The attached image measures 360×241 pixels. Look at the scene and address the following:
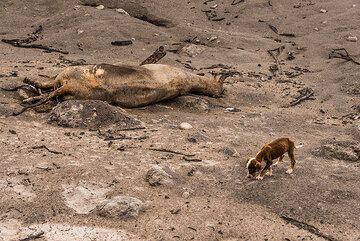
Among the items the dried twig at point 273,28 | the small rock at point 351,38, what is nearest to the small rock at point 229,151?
the small rock at point 351,38

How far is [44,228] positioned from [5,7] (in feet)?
35.8

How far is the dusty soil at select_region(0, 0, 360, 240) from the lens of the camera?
4.37m

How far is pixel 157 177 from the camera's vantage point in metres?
5.01

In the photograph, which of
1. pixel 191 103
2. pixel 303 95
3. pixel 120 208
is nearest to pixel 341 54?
pixel 303 95

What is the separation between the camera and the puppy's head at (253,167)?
5.01 metres

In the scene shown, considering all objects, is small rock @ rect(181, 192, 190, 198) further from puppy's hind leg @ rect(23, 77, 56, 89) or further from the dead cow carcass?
puppy's hind leg @ rect(23, 77, 56, 89)

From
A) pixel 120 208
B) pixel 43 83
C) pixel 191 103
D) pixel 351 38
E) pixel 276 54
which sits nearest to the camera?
pixel 120 208

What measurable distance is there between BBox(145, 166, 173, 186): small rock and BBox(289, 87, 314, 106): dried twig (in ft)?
13.7

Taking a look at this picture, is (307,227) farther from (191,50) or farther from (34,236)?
(191,50)

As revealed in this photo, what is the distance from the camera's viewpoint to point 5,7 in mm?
13594

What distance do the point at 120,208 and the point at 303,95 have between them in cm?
560

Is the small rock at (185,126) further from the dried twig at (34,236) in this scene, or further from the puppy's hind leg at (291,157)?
the dried twig at (34,236)

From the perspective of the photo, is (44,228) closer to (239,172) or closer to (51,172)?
(51,172)

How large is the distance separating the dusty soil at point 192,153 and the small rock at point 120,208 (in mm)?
46
